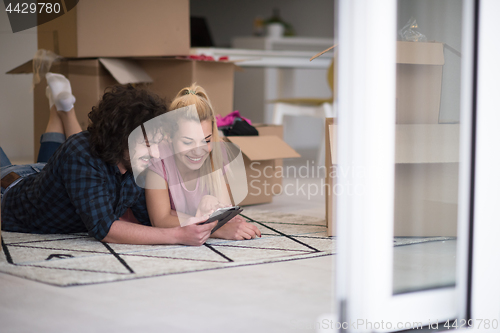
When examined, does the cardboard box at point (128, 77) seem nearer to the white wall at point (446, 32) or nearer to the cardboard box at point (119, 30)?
the cardboard box at point (119, 30)

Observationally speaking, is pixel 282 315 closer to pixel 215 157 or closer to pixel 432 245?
pixel 432 245

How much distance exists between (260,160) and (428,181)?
38.4 inches

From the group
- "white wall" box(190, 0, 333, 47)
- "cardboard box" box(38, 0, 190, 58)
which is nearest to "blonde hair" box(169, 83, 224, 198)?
"cardboard box" box(38, 0, 190, 58)

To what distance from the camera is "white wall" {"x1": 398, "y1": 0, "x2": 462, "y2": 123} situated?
2.28ft

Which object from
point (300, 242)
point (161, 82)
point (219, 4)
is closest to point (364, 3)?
point (300, 242)

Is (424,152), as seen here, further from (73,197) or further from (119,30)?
(119,30)

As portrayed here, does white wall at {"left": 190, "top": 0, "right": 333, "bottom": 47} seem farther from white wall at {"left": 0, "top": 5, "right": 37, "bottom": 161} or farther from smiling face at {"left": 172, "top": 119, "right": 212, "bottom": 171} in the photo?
smiling face at {"left": 172, "top": 119, "right": 212, "bottom": 171}

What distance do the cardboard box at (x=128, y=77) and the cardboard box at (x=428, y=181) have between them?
1.18m

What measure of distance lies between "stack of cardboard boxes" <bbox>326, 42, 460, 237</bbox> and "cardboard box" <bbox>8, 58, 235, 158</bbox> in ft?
3.81

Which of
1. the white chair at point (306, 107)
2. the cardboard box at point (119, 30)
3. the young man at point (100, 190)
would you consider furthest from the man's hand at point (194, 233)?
the white chair at point (306, 107)

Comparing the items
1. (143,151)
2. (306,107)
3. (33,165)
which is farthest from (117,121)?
(306,107)

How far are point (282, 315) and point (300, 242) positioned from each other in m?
0.45

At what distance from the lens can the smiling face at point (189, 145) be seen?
48.8 inches

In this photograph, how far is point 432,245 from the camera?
2.32 ft
